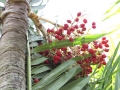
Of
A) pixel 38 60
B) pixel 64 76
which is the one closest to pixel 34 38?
pixel 38 60

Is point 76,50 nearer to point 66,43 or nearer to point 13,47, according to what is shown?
point 66,43

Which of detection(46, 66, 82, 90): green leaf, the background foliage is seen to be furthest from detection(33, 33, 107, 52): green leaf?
detection(46, 66, 82, 90): green leaf

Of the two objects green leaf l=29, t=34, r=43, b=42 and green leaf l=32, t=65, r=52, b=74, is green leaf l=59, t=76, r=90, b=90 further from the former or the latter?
green leaf l=29, t=34, r=43, b=42

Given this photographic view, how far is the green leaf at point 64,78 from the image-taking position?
2.74 feet

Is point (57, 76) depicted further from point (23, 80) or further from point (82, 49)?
point (23, 80)

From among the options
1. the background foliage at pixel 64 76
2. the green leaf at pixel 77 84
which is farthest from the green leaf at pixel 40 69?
the green leaf at pixel 77 84

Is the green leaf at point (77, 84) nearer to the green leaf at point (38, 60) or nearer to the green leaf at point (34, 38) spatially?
the green leaf at point (38, 60)

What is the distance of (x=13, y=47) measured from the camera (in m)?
0.73

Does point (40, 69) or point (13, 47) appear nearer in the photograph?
point (13, 47)

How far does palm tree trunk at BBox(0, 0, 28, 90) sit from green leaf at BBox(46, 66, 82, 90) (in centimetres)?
18

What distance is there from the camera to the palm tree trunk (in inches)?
24.7

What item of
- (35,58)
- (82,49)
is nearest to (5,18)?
(35,58)

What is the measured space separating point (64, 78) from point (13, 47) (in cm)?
26

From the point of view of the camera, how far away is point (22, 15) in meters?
0.86
